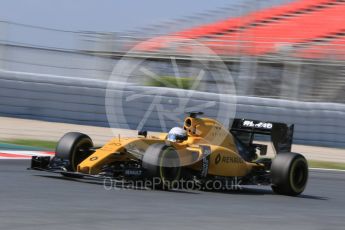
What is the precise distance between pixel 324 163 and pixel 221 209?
890 cm

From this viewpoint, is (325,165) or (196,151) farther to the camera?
(325,165)

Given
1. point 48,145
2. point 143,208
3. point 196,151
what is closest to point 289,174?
point 196,151

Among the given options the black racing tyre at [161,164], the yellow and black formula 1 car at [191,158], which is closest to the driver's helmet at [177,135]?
the yellow and black formula 1 car at [191,158]

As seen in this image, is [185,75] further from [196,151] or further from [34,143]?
[196,151]

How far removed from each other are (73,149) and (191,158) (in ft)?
4.88

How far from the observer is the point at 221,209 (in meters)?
7.93

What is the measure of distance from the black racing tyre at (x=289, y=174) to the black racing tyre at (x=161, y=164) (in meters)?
1.45

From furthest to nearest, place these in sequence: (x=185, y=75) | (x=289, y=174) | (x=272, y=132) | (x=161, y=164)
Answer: (x=185, y=75) → (x=272, y=132) → (x=289, y=174) → (x=161, y=164)

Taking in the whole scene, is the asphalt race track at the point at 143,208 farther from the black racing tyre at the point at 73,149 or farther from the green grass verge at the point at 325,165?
the green grass verge at the point at 325,165

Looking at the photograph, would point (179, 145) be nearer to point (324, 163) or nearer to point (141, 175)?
point (141, 175)

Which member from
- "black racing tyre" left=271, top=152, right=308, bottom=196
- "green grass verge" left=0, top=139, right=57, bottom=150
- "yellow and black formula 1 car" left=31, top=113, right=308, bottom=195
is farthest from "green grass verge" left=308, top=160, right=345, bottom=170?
"black racing tyre" left=271, top=152, right=308, bottom=196

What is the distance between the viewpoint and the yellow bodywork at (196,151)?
30.0 ft

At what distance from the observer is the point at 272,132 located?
10383 millimetres

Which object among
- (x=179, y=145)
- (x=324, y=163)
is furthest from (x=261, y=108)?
(x=179, y=145)
